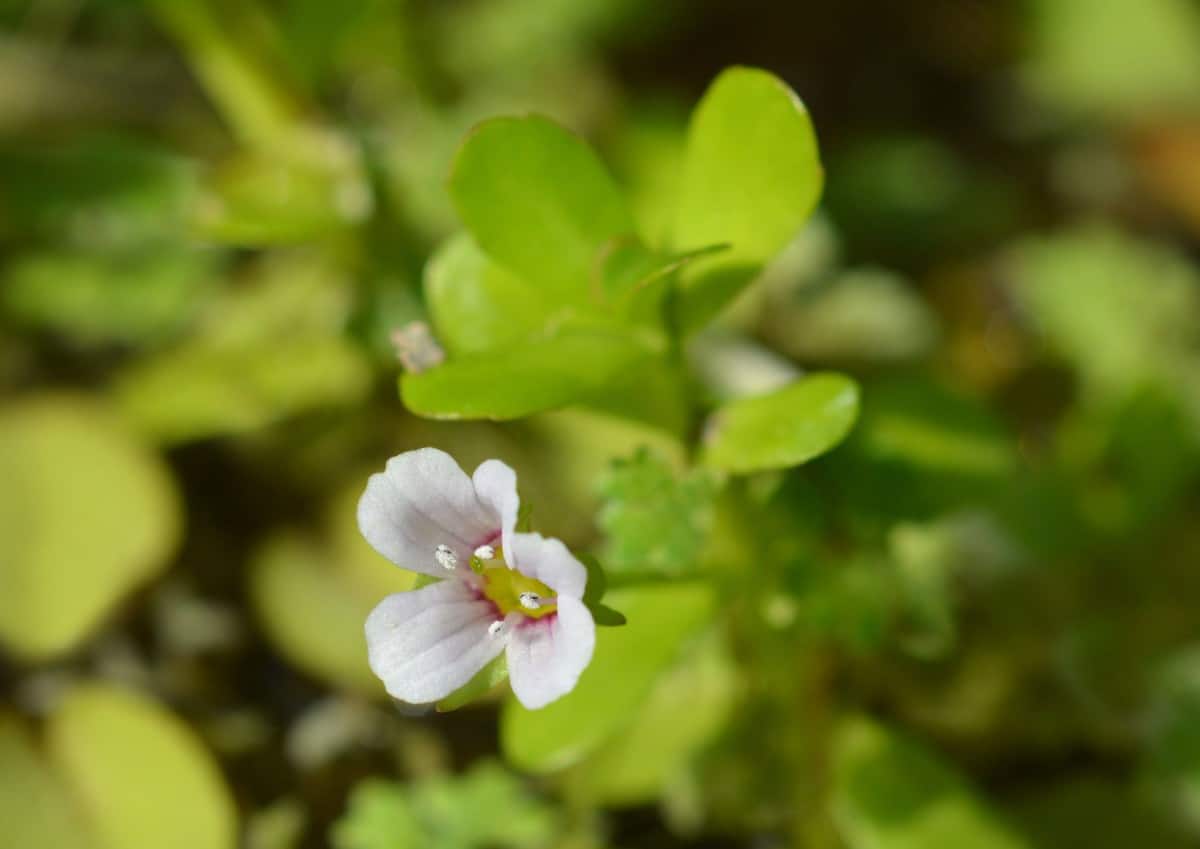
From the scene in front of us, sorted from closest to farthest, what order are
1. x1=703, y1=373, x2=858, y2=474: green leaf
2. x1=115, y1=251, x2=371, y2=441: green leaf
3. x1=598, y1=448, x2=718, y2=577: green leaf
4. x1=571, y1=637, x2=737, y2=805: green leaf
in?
x1=703, y1=373, x2=858, y2=474: green leaf < x1=598, y1=448, x2=718, y2=577: green leaf < x1=571, y1=637, x2=737, y2=805: green leaf < x1=115, y1=251, x2=371, y2=441: green leaf

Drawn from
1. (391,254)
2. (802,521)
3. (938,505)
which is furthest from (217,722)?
(938,505)

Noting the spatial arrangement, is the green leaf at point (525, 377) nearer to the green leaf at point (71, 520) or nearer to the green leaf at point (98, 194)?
the green leaf at point (71, 520)

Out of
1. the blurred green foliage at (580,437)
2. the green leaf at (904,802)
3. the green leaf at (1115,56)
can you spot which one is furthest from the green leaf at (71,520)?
the green leaf at (1115,56)

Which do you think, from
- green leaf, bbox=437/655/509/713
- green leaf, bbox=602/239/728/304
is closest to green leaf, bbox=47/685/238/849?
green leaf, bbox=437/655/509/713

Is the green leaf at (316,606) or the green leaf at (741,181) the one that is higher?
the green leaf at (741,181)

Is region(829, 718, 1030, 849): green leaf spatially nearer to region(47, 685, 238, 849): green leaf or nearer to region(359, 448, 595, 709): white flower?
region(359, 448, 595, 709): white flower

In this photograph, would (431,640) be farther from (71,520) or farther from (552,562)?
(71,520)

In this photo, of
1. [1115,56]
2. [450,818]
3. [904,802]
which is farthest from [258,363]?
[1115,56]

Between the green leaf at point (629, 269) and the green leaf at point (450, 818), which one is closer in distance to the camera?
the green leaf at point (629, 269)
